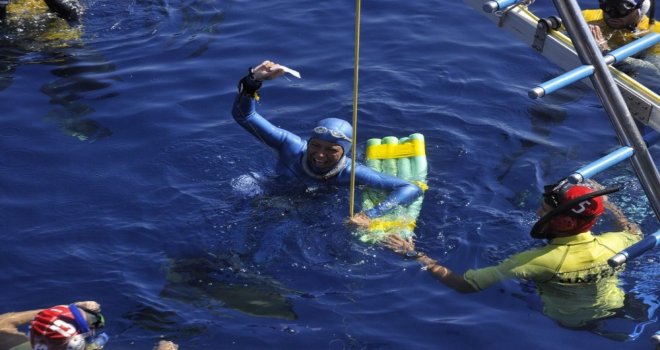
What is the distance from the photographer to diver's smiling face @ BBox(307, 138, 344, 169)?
8062mm

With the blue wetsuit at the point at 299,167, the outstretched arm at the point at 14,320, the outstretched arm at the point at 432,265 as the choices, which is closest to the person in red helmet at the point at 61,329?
the outstretched arm at the point at 14,320

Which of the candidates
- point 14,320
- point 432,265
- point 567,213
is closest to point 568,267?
point 567,213

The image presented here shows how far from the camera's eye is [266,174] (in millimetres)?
8828

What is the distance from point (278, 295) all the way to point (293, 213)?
1131 mm

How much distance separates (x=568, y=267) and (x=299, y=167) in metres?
2.61

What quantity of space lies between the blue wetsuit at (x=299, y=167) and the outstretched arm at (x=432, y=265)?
42 centimetres

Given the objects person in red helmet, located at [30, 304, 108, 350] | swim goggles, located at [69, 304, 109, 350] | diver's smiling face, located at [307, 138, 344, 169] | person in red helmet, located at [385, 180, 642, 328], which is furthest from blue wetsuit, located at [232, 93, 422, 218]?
person in red helmet, located at [30, 304, 108, 350]

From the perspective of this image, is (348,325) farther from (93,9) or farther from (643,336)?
(93,9)

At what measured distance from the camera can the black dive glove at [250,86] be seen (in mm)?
8023

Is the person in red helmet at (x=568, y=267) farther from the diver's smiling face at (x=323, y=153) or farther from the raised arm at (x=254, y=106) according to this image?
the raised arm at (x=254, y=106)

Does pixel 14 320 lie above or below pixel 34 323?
below

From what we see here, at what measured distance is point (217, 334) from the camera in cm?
682

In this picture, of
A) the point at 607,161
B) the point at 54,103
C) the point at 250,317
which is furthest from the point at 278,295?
the point at 54,103

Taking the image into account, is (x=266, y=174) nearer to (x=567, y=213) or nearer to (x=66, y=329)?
(x=567, y=213)
